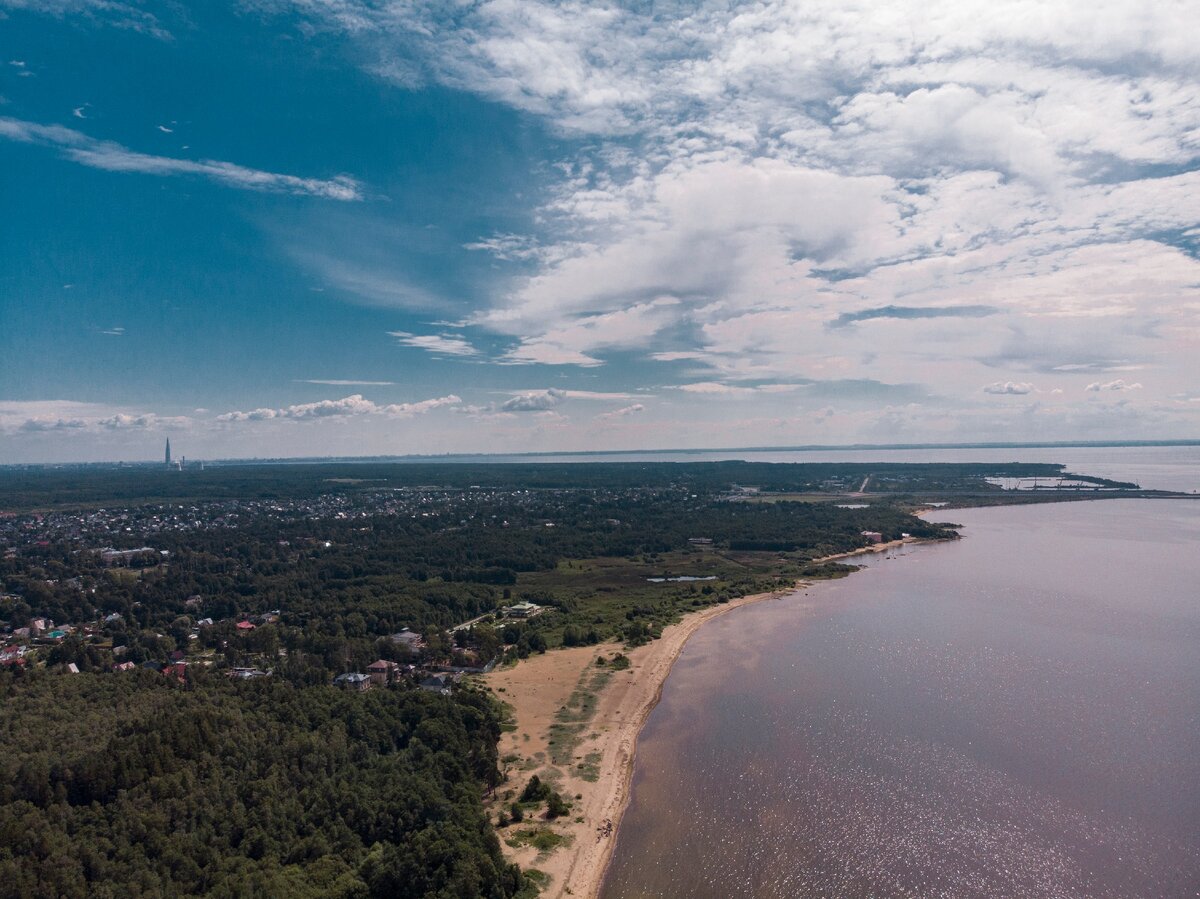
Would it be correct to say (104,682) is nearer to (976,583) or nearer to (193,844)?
(193,844)

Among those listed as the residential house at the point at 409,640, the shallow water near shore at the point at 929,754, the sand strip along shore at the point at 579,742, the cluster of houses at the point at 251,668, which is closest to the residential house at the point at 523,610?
the cluster of houses at the point at 251,668

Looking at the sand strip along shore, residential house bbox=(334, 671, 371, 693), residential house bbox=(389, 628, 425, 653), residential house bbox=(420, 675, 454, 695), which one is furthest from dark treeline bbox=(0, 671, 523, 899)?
residential house bbox=(389, 628, 425, 653)

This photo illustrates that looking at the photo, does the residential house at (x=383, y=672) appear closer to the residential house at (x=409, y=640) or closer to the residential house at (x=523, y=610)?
the residential house at (x=409, y=640)

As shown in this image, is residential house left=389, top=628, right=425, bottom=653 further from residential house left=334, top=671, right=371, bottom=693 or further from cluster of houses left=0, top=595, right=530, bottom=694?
residential house left=334, top=671, right=371, bottom=693

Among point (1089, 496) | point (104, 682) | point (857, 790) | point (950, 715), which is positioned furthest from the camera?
point (1089, 496)

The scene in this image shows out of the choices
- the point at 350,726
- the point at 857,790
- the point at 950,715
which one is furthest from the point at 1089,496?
the point at 350,726

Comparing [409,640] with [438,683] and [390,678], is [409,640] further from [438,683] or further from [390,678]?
[438,683]
